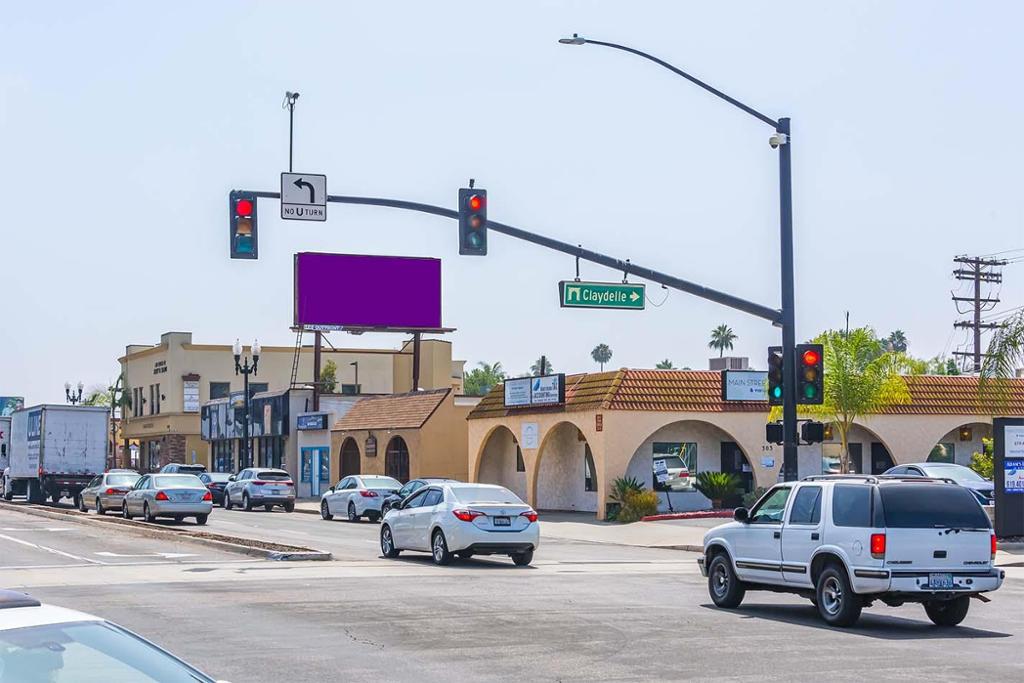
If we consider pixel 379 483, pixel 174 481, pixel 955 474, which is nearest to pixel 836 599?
pixel 955 474

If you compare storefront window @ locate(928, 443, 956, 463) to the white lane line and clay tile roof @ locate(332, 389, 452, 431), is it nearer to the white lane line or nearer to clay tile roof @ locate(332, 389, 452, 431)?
clay tile roof @ locate(332, 389, 452, 431)

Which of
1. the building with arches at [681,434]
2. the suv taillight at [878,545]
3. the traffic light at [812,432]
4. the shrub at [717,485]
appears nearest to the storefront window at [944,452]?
the building with arches at [681,434]

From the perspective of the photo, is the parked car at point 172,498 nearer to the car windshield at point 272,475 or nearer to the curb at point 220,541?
the curb at point 220,541

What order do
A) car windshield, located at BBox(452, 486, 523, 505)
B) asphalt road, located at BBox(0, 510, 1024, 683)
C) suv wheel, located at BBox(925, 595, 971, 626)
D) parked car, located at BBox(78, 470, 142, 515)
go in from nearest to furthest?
asphalt road, located at BBox(0, 510, 1024, 683) < suv wheel, located at BBox(925, 595, 971, 626) < car windshield, located at BBox(452, 486, 523, 505) < parked car, located at BBox(78, 470, 142, 515)

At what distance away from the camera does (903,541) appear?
1545cm

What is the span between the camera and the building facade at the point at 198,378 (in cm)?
9206

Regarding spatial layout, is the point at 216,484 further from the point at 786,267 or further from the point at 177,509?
the point at 786,267

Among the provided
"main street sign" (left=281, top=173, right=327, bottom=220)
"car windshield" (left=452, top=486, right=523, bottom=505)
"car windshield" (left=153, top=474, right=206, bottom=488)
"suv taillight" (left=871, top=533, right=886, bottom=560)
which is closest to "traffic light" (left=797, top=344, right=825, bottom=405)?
"car windshield" (left=452, top=486, right=523, bottom=505)

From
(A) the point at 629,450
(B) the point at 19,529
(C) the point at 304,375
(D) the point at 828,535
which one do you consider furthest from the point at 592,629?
(C) the point at 304,375

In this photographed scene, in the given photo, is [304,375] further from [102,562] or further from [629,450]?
[102,562]

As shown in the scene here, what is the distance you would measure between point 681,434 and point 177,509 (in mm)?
15458

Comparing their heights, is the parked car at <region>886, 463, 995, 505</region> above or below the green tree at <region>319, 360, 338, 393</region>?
below

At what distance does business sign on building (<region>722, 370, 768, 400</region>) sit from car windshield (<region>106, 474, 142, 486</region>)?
18353mm

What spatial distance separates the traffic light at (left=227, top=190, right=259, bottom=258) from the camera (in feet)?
73.2
